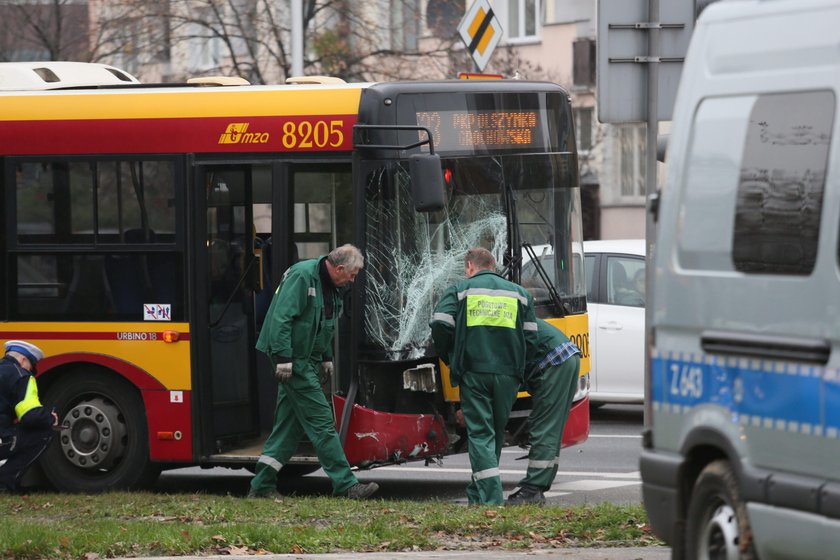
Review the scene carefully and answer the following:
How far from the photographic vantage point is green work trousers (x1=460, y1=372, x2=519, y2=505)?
37.0ft

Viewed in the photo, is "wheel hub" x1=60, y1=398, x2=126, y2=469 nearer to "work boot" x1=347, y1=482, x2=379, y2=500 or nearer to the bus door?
the bus door

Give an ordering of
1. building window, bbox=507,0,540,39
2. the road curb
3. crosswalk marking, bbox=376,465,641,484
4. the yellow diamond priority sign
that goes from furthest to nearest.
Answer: building window, bbox=507,0,540,39 → the yellow diamond priority sign → crosswalk marking, bbox=376,465,641,484 → the road curb

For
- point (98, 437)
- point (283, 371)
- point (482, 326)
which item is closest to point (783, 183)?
point (482, 326)

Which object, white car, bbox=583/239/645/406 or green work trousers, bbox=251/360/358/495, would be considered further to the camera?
white car, bbox=583/239/645/406

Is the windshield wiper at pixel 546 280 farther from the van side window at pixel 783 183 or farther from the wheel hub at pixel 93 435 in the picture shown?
the van side window at pixel 783 183

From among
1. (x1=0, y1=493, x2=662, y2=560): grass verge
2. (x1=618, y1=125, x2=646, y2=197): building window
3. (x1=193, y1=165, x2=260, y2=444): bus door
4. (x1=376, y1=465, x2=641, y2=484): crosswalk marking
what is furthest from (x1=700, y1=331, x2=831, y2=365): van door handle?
(x1=618, y1=125, x2=646, y2=197): building window

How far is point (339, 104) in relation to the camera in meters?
11.9

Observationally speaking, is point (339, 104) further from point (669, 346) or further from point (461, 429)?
point (669, 346)

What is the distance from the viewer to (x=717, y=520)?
23.2ft

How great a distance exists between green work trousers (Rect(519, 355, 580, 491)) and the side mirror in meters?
1.33

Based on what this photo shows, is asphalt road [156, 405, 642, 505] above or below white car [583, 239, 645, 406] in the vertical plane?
below

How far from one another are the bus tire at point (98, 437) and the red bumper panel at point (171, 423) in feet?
0.40

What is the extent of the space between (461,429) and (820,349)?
19.0 ft

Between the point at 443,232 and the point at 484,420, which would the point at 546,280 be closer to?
the point at 443,232
